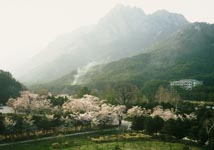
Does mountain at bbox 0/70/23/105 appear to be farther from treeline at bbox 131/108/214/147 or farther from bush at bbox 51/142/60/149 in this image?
bush at bbox 51/142/60/149

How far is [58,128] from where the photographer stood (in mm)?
83938

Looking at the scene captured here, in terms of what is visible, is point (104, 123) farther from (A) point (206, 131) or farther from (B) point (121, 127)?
(A) point (206, 131)

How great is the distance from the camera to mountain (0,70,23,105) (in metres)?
123

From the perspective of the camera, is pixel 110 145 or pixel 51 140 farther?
pixel 51 140

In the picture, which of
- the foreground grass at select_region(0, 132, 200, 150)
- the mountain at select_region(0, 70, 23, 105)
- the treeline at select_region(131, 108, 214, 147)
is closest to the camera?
the foreground grass at select_region(0, 132, 200, 150)

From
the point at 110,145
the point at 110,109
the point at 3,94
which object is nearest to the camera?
the point at 110,145

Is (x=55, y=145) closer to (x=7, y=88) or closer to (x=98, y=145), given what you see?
(x=98, y=145)

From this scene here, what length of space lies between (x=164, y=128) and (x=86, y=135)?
18646 millimetres

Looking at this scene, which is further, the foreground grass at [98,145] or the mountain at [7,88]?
the mountain at [7,88]

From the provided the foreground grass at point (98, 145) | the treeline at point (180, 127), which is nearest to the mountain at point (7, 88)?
the foreground grass at point (98, 145)

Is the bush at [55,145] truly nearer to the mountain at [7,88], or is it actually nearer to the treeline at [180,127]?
the treeline at [180,127]

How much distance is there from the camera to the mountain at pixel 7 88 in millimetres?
123312

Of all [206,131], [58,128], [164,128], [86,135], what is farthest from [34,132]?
[206,131]

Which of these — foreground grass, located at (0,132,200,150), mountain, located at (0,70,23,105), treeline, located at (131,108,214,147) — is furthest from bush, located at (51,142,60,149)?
mountain, located at (0,70,23,105)
